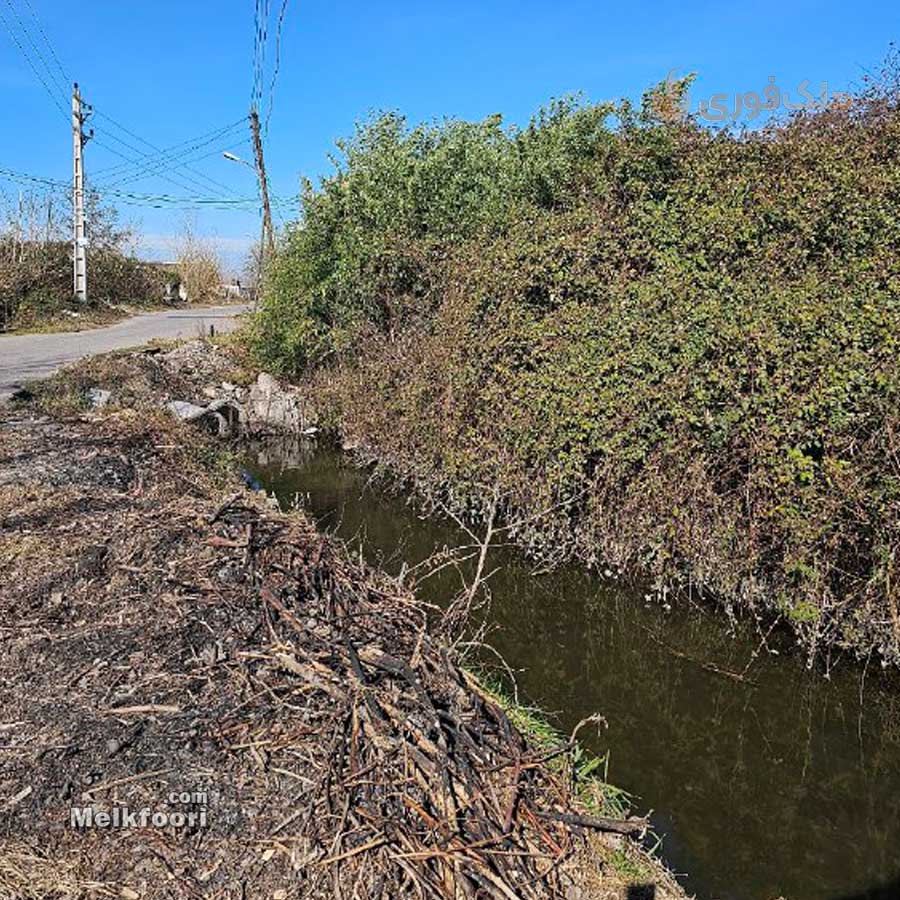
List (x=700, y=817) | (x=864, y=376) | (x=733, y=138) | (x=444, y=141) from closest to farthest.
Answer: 1. (x=700, y=817)
2. (x=864, y=376)
3. (x=733, y=138)
4. (x=444, y=141)

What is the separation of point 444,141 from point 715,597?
28.5 ft

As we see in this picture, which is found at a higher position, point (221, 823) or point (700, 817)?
point (221, 823)

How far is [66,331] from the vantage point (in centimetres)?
1922

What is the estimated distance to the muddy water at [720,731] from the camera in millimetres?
3801

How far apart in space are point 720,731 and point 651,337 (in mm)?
3310

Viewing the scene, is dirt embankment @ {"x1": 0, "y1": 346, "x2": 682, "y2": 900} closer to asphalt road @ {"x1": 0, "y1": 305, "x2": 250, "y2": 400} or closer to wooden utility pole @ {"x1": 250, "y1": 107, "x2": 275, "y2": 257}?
asphalt road @ {"x1": 0, "y1": 305, "x2": 250, "y2": 400}

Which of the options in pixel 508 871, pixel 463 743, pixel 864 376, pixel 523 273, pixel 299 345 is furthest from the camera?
pixel 299 345

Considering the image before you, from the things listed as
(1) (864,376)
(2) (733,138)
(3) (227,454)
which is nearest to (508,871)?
(1) (864,376)

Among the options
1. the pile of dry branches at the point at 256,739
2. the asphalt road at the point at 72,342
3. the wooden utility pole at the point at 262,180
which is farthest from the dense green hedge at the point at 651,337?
the wooden utility pole at the point at 262,180

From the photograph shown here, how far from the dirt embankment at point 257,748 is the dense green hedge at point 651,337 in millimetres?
2363

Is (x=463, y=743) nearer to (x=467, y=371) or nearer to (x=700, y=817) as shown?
(x=700, y=817)

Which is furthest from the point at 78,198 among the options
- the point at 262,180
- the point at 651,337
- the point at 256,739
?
the point at 256,739
